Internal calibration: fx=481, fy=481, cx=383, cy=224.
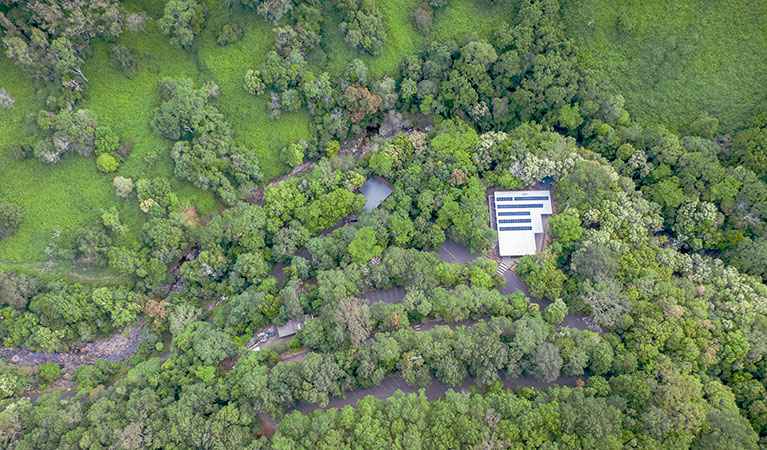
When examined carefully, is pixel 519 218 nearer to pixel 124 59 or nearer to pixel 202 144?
pixel 202 144

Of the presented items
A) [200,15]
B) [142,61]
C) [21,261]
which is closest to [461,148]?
[200,15]

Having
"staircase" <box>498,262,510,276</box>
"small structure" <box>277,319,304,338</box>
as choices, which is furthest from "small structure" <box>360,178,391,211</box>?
"small structure" <box>277,319,304,338</box>

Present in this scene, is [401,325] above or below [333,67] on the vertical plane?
below

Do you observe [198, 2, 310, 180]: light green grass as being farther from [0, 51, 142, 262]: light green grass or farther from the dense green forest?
[0, 51, 142, 262]: light green grass

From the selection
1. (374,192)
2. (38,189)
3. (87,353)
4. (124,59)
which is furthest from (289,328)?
(124,59)

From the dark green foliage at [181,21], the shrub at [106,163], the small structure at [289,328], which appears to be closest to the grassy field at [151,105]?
the shrub at [106,163]

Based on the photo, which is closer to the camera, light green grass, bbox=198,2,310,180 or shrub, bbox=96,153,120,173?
shrub, bbox=96,153,120,173

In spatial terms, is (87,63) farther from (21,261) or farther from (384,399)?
(384,399)
